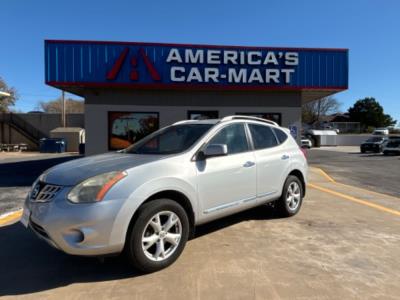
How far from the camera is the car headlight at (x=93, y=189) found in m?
3.62

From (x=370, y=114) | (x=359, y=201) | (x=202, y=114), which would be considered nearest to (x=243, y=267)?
(x=359, y=201)

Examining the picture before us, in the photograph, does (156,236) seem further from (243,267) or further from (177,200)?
(243,267)

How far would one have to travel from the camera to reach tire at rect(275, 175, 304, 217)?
6195 mm

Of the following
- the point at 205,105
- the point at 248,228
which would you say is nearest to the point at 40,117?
the point at 205,105

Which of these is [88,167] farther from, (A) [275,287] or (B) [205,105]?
(B) [205,105]

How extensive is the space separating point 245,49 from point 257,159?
7239mm

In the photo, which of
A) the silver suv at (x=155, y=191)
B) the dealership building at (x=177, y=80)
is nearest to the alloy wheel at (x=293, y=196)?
the silver suv at (x=155, y=191)

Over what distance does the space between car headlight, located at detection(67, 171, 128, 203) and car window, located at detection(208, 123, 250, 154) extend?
5.27 feet

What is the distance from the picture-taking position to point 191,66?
11562mm

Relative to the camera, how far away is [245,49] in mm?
11820

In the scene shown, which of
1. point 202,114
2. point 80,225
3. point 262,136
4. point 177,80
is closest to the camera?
point 80,225

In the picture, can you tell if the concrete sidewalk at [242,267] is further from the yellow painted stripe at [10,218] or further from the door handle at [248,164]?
the door handle at [248,164]

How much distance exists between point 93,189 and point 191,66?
8.50 metres

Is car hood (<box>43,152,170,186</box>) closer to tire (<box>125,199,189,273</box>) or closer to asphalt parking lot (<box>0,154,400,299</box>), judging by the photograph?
tire (<box>125,199,189,273</box>)
